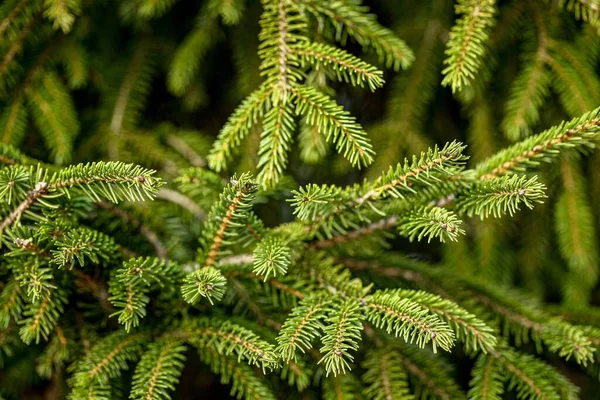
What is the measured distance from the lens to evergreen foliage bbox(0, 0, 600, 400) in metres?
0.94

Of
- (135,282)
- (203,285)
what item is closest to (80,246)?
(135,282)

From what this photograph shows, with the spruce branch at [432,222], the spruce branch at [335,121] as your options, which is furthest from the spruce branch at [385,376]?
the spruce branch at [335,121]

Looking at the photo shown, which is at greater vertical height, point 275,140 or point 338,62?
point 338,62

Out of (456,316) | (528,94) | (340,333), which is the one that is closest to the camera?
(340,333)

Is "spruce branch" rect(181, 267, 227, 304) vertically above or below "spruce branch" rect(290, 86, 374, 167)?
below

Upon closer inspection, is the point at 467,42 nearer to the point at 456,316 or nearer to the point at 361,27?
the point at 361,27

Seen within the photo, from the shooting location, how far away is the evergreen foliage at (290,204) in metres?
0.94

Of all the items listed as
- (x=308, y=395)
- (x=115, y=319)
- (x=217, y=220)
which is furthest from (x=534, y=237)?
(x=115, y=319)

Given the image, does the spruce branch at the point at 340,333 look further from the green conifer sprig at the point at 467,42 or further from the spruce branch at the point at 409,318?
the green conifer sprig at the point at 467,42

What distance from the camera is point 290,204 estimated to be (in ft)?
3.76

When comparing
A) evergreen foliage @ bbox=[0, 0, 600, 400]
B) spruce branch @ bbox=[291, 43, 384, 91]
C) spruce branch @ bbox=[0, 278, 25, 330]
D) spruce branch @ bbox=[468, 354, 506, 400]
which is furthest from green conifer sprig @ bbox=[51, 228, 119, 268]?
spruce branch @ bbox=[468, 354, 506, 400]

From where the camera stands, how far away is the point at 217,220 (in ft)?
3.25

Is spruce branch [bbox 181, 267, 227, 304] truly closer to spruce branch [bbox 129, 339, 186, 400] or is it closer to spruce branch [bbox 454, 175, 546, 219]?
spruce branch [bbox 129, 339, 186, 400]

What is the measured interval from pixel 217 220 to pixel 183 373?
2.71 ft
